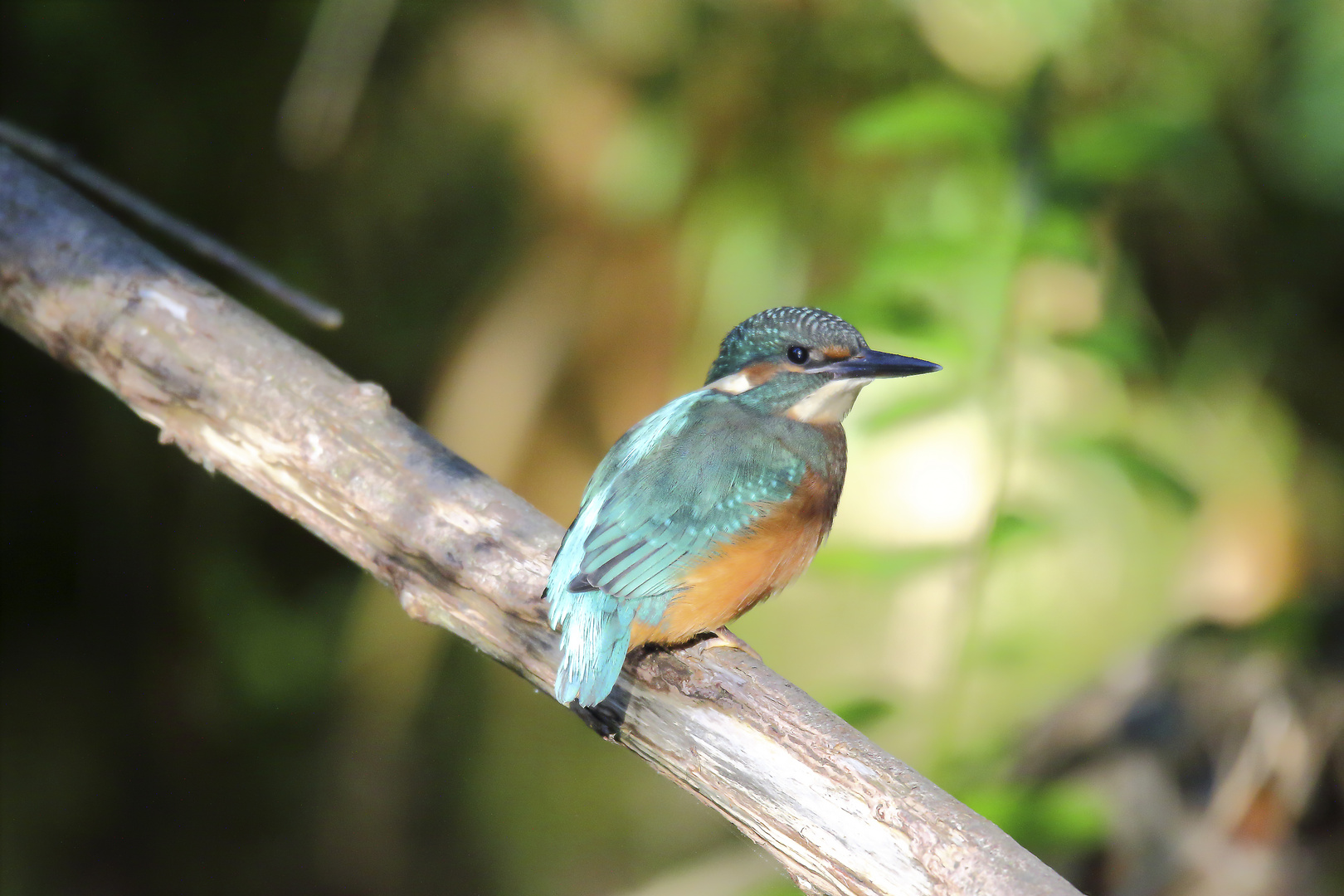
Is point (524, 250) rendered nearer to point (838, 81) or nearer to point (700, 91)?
point (700, 91)

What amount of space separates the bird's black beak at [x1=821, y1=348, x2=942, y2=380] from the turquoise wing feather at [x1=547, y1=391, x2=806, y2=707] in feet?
0.43

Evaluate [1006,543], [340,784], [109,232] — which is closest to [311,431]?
[109,232]

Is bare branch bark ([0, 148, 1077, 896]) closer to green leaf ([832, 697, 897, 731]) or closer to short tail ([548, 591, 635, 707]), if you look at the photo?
short tail ([548, 591, 635, 707])

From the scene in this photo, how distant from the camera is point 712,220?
2.45 m

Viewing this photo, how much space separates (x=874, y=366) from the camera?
4.70 feet

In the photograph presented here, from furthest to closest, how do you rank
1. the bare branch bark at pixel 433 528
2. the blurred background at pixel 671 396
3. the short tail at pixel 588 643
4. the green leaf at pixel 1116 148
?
the blurred background at pixel 671 396
the green leaf at pixel 1116 148
the short tail at pixel 588 643
the bare branch bark at pixel 433 528

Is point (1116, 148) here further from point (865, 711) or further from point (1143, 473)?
point (865, 711)

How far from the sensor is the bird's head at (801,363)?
1.47 metres

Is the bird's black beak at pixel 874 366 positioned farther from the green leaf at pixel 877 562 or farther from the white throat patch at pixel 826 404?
the green leaf at pixel 877 562

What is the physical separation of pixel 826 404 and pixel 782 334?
12 centimetres

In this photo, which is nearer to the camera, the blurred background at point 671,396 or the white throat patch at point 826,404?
the white throat patch at point 826,404

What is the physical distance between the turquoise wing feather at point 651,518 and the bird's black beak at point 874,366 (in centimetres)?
13

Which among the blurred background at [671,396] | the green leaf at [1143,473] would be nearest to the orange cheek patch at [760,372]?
the blurred background at [671,396]

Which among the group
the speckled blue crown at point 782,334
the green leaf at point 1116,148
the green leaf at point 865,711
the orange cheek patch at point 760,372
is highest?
the green leaf at point 1116,148
